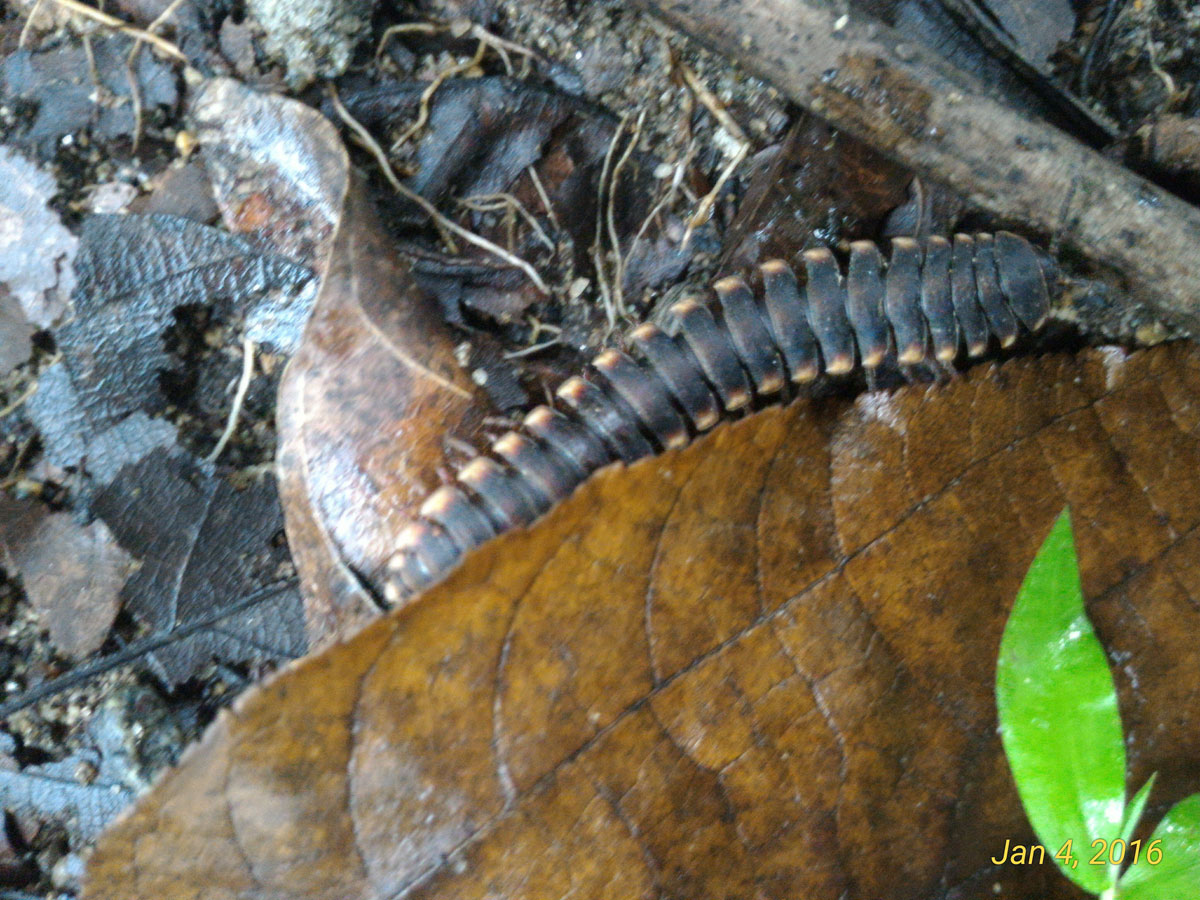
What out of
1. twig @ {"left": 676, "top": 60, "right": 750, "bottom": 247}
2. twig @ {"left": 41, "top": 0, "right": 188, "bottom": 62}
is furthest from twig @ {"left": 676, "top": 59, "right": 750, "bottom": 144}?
twig @ {"left": 41, "top": 0, "right": 188, "bottom": 62}

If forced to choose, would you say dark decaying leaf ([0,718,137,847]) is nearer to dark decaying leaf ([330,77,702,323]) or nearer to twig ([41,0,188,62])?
dark decaying leaf ([330,77,702,323])

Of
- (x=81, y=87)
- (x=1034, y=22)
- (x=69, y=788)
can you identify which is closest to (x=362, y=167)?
(x=81, y=87)

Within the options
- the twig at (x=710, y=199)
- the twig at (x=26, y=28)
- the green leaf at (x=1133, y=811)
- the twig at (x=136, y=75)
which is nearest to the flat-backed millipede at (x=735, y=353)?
the twig at (x=710, y=199)

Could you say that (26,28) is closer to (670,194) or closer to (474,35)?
(474,35)

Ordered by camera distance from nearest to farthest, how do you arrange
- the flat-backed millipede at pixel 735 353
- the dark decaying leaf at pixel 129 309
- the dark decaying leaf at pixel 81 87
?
the flat-backed millipede at pixel 735 353 < the dark decaying leaf at pixel 129 309 < the dark decaying leaf at pixel 81 87

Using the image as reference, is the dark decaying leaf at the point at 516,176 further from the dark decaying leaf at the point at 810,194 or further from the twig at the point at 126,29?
the twig at the point at 126,29

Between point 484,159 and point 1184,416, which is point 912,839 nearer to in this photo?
point 1184,416
